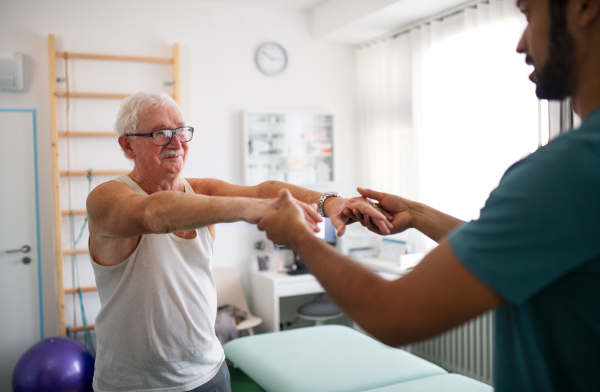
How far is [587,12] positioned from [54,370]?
10.4ft

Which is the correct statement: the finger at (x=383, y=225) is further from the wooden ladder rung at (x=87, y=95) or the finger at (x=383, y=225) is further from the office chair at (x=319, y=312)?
the wooden ladder rung at (x=87, y=95)

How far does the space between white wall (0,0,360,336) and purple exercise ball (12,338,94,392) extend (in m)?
0.88

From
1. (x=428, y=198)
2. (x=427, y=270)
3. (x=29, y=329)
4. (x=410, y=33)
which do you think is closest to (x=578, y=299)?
(x=427, y=270)

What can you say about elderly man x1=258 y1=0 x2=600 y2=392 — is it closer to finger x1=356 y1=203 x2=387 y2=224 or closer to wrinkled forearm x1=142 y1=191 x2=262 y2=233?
wrinkled forearm x1=142 y1=191 x2=262 y2=233

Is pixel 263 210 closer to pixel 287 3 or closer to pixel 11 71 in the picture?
pixel 11 71

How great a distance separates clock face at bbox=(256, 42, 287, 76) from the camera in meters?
4.50

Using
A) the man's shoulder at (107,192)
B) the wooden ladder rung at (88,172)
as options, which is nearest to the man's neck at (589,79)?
the man's shoulder at (107,192)

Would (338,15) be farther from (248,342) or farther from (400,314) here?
(400,314)

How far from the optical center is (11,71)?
3588 millimetres

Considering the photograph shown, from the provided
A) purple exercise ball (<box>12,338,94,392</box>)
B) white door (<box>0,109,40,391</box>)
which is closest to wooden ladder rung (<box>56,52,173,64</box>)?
white door (<box>0,109,40,391</box>)

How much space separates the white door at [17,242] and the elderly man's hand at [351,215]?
120 inches

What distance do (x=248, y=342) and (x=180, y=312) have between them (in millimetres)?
1370

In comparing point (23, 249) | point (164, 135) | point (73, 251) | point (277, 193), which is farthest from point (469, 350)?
point (23, 249)

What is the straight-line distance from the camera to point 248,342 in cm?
278
